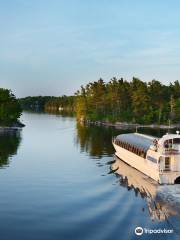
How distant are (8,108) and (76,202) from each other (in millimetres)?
A: 122863

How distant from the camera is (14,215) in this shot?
43.3 metres

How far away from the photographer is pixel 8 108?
549 feet

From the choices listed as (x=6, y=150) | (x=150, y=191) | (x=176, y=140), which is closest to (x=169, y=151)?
(x=176, y=140)

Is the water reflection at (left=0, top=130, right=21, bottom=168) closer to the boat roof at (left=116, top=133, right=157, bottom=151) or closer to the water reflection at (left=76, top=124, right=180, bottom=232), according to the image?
the water reflection at (left=76, top=124, right=180, bottom=232)

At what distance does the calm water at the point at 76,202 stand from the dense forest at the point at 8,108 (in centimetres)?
8364

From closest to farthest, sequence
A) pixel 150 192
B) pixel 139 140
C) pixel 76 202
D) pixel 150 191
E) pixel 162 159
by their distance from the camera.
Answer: pixel 76 202 < pixel 150 192 < pixel 150 191 < pixel 162 159 < pixel 139 140

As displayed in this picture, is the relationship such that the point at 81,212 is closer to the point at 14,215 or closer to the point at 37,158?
the point at 14,215

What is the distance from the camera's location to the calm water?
38375 millimetres

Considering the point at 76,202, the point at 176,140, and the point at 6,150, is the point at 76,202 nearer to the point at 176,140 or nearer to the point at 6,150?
the point at 176,140

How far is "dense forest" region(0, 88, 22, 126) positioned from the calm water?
83635mm

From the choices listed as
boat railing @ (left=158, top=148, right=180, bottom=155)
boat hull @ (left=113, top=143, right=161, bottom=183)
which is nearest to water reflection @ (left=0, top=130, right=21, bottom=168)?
boat hull @ (left=113, top=143, right=161, bottom=183)

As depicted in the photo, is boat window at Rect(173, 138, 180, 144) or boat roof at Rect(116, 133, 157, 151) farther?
boat roof at Rect(116, 133, 157, 151)

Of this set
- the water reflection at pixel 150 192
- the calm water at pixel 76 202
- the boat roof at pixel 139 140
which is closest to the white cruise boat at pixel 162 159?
the boat roof at pixel 139 140

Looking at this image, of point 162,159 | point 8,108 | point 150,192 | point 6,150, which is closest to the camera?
point 150,192
